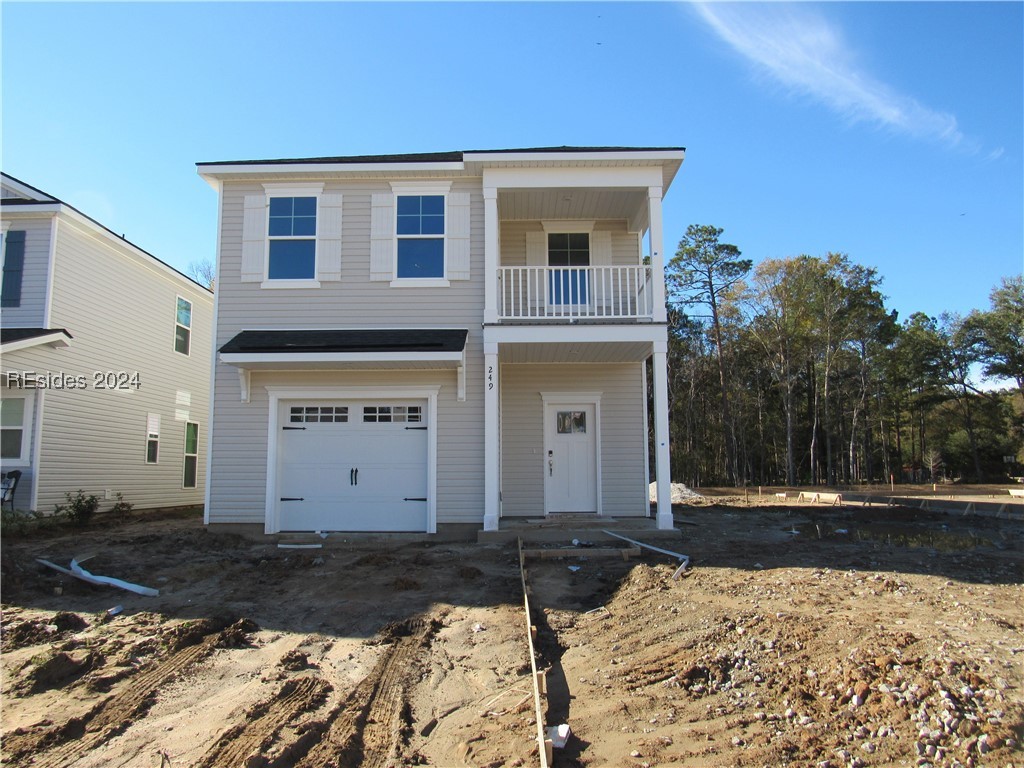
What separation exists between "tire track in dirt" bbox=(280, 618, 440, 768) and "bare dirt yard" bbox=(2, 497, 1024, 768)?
0.02 metres

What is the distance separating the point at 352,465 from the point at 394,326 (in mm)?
2569

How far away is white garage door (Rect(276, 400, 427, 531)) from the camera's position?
11.5 metres

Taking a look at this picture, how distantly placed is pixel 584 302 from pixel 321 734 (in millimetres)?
9887

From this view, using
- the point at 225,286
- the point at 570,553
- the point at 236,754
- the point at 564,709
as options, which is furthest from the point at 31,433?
the point at 564,709

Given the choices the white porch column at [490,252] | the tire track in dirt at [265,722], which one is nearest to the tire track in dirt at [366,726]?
the tire track in dirt at [265,722]

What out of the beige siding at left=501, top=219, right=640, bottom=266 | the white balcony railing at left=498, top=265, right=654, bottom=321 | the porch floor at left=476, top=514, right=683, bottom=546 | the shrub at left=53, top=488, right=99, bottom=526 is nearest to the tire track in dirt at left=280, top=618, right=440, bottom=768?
the porch floor at left=476, top=514, right=683, bottom=546

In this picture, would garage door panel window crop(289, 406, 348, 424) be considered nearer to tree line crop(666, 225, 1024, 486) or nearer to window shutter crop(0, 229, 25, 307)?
window shutter crop(0, 229, 25, 307)

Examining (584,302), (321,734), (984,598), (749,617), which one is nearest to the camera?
(321,734)

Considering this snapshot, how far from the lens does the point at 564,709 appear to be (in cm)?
429

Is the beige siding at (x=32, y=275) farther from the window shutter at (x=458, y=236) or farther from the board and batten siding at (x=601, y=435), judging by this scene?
the board and batten siding at (x=601, y=435)

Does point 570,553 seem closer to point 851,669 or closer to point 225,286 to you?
point 851,669

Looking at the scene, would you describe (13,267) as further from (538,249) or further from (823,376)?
(823,376)

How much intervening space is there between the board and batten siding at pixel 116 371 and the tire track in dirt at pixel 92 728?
9.86 m

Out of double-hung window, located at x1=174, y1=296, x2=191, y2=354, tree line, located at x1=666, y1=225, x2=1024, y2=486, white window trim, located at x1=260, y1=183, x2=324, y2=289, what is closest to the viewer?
white window trim, located at x1=260, y1=183, x2=324, y2=289
